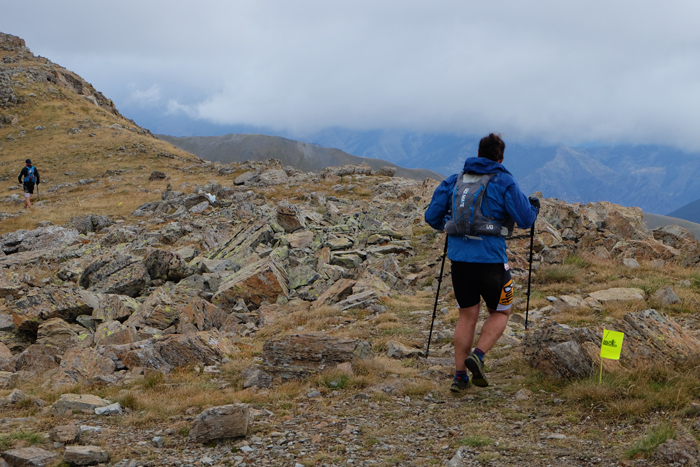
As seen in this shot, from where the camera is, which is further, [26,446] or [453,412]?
[453,412]

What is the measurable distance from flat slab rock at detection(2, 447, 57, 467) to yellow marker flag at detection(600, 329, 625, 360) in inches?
220

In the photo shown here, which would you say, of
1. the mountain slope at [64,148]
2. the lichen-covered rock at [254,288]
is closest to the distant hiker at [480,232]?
the lichen-covered rock at [254,288]

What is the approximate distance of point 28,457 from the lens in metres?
4.44

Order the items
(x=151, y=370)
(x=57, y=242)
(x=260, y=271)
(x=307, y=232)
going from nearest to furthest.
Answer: (x=151, y=370)
(x=260, y=271)
(x=307, y=232)
(x=57, y=242)

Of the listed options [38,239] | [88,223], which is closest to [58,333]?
[38,239]

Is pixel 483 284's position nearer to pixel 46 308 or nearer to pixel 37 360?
pixel 37 360

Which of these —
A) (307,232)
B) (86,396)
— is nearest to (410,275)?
(307,232)

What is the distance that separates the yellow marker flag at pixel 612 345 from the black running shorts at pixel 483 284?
3.46 feet

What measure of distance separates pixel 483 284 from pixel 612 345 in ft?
4.88

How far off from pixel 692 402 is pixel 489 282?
2.17 meters

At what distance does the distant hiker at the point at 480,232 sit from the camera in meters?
5.50

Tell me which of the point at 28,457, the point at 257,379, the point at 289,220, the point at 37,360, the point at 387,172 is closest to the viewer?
the point at 28,457

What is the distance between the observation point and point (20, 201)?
3241 cm

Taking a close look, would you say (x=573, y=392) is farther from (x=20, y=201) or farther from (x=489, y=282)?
(x=20, y=201)
